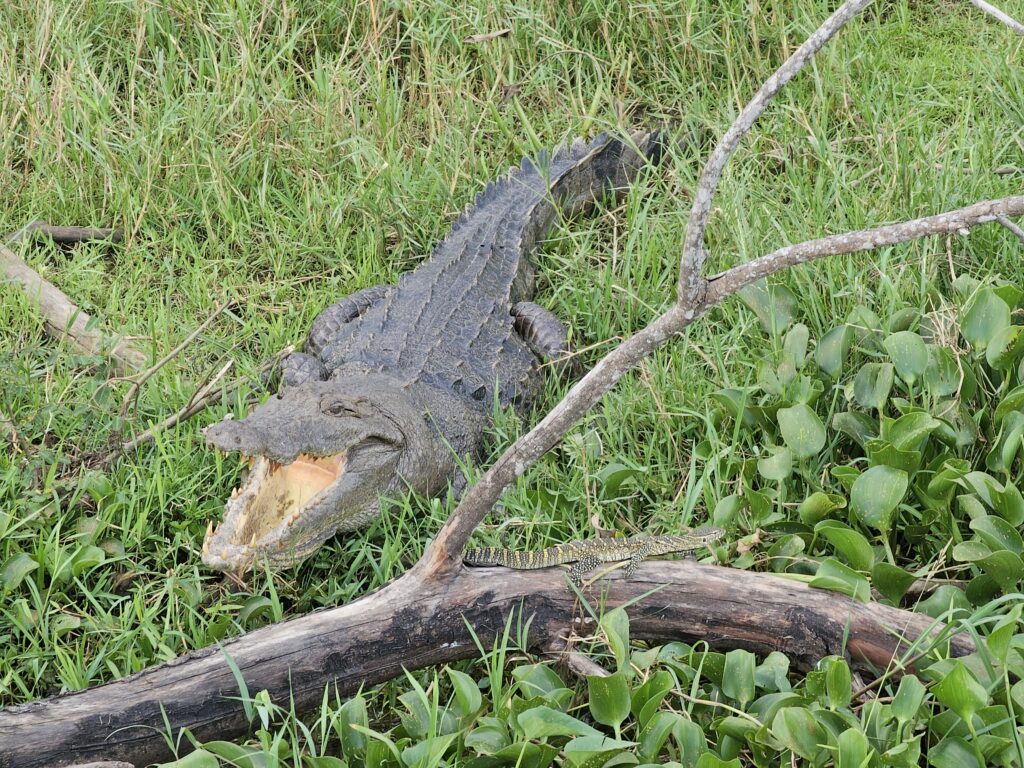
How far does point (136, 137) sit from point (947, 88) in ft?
12.0

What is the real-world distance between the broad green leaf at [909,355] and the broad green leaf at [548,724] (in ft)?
4.91

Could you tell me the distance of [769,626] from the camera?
259cm

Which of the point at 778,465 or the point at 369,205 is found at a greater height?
the point at 369,205

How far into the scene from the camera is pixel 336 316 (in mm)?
4438

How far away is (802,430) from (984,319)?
640mm

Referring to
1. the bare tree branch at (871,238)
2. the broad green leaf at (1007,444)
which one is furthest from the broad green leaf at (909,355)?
the bare tree branch at (871,238)

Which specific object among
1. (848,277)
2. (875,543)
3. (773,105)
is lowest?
(875,543)

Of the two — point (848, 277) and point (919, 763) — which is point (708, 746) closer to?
point (919, 763)

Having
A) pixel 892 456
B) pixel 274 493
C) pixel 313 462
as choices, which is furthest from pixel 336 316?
pixel 892 456

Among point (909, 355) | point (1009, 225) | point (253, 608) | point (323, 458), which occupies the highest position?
point (1009, 225)

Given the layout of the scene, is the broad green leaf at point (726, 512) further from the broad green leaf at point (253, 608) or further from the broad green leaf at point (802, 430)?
the broad green leaf at point (253, 608)

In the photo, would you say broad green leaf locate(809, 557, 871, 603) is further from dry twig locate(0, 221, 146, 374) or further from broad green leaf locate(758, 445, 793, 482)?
dry twig locate(0, 221, 146, 374)

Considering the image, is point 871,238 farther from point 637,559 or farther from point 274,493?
point 274,493

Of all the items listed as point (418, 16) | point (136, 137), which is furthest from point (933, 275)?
point (136, 137)
